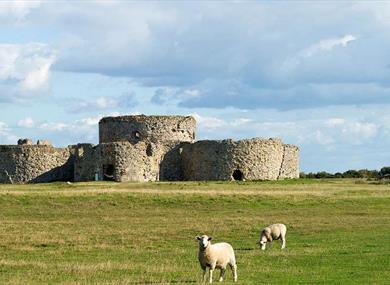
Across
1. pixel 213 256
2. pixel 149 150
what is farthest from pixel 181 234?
pixel 149 150

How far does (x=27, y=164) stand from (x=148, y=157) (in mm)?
9505

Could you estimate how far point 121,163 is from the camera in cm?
6069

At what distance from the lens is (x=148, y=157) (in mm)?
63312

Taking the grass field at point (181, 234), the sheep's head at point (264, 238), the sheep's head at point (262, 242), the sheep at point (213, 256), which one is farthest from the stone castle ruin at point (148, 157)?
the sheep at point (213, 256)

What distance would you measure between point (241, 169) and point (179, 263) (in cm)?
4364

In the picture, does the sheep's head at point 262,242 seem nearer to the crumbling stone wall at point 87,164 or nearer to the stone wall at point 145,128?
the crumbling stone wall at point 87,164

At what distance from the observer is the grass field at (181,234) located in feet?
60.6

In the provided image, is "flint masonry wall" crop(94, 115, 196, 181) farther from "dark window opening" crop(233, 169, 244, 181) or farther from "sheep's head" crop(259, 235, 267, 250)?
"sheep's head" crop(259, 235, 267, 250)

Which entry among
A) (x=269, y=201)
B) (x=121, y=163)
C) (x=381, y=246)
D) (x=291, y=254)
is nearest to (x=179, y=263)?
(x=291, y=254)

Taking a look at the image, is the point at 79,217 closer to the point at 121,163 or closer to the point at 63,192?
the point at 63,192

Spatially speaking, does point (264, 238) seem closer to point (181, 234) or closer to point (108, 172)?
point (181, 234)

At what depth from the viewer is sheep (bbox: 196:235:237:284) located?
672 inches

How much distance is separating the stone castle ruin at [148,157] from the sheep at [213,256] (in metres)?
43.2

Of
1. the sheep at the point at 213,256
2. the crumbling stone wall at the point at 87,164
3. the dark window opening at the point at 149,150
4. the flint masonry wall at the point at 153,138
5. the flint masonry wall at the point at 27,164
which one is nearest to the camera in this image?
the sheep at the point at 213,256
